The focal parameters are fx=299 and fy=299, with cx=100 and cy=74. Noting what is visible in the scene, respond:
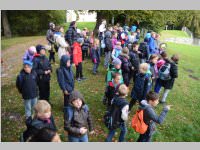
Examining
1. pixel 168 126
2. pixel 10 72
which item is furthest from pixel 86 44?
pixel 168 126

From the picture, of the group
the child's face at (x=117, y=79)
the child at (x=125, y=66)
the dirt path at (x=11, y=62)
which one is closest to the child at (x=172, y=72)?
the child at (x=125, y=66)

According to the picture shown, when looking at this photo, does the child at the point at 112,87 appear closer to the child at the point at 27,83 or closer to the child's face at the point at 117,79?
the child's face at the point at 117,79

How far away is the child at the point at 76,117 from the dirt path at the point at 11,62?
765cm

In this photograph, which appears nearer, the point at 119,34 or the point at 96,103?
the point at 96,103

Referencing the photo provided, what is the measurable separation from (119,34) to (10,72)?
6277mm

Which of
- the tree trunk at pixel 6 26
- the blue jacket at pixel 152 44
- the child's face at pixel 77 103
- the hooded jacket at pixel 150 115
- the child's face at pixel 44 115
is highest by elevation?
the tree trunk at pixel 6 26

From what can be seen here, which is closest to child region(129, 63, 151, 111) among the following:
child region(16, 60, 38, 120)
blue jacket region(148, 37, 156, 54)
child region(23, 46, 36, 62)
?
child region(16, 60, 38, 120)

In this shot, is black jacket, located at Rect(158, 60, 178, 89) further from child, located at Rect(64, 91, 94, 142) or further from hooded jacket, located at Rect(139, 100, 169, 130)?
child, located at Rect(64, 91, 94, 142)

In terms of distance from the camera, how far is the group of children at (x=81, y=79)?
592cm

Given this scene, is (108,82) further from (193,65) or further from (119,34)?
(193,65)

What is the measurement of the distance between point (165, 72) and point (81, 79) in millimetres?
4111

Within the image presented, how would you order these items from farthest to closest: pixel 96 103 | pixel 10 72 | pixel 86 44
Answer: pixel 86 44
pixel 10 72
pixel 96 103

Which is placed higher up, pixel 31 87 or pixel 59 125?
pixel 31 87

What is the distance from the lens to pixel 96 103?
34.8ft
